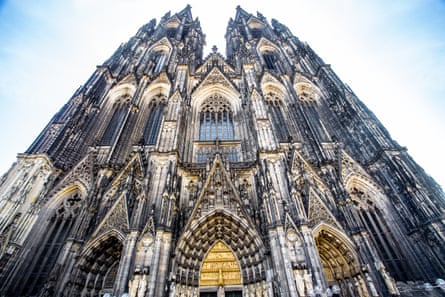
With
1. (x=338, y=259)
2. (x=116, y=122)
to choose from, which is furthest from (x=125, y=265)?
(x=116, y=122)

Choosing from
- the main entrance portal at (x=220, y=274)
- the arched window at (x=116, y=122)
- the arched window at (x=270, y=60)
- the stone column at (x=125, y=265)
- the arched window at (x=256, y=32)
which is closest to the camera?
the stone column at (x=125, y=265)

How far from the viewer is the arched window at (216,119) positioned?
580 inches

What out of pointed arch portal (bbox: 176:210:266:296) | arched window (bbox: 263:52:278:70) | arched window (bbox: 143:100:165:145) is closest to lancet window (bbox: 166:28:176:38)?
arched window (bbox: 263:52:278:70)

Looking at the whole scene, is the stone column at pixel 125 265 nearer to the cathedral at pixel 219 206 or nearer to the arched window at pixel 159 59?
the cathedral at pixel 219 206

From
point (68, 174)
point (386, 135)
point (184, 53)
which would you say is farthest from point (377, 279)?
point (184, 53)

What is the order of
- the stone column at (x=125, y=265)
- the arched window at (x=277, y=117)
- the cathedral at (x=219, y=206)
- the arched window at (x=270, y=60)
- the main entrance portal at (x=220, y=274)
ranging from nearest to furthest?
the stone column at (x=125, y=265), the cathedral at (x=219, y=206), the main entrance portal at (x=220, y=274), the arched window at (x=277, y=117), the arched window at (x=270, y=60)

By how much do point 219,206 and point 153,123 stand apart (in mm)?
8332

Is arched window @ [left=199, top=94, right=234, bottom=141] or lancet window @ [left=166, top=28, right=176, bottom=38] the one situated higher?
lancet window @ [left=166, top=28, right=176, bottom=38]

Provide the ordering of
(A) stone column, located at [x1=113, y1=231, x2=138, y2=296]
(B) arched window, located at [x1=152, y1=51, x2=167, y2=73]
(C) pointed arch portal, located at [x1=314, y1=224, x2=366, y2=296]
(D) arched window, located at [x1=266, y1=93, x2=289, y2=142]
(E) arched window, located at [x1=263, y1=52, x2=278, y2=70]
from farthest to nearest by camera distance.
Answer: (E) arched window, located at [x1=263, y1=52, x2=278, y2=70] < (B) arched window, located at [x1=152, y1=51, x2=167, y2=73] < (D) arched window, located at [x1=266, y1=93, x2=289, y2=142] < (C) pointed arch portal, located at [x1=314, y1=224, x2=366, y2=296] < (A) stone column, located at [x1=113, y1=231, x2=138, y2=296]

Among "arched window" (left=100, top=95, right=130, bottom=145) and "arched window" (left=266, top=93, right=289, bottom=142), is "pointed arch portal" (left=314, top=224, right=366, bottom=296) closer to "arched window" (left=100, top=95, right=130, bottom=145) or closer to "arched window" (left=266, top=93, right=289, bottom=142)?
"arched window" (left=266, top=93, right=289, bottom=142)

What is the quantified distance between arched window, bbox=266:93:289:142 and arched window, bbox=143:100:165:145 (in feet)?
26.0

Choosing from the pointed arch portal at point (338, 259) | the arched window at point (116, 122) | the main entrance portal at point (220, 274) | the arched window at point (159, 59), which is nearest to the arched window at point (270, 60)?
the arched window at point (159, 59)

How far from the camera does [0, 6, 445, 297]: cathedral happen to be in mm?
8352

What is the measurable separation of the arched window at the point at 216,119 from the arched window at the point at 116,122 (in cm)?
532
